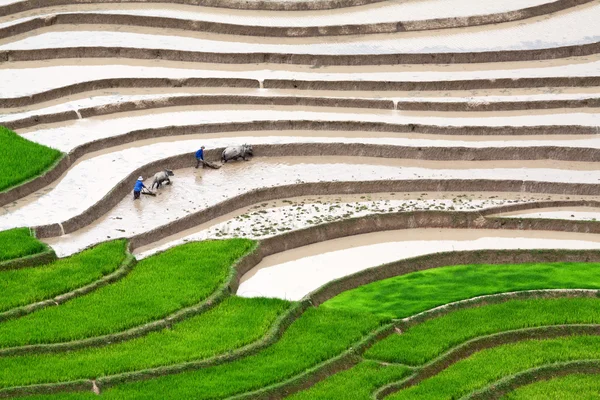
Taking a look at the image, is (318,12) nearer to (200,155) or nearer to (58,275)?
(200,155)

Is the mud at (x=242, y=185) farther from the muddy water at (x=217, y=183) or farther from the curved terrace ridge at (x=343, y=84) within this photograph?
the curved terrace ridge at (x=343, y=84)

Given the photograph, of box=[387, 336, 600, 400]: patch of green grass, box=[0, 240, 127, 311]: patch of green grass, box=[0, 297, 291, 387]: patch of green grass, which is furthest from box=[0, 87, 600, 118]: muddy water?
box=[387, 336, 600, 400]: patch of green grass

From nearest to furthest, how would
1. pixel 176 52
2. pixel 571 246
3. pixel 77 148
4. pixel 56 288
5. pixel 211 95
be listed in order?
pixel 56 288, pixel 571 246, pixel 77 148, pixel 211 95, pixel 176 52

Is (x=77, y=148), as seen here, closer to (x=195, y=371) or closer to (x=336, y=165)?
(x=336, y=165)

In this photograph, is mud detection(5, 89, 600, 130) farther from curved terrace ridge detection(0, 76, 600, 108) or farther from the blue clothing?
the blue clothing

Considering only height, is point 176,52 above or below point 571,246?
above

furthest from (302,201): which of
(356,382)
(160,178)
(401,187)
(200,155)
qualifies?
(356,382)

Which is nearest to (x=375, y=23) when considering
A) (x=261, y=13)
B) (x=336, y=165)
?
(x=261, y=13)
